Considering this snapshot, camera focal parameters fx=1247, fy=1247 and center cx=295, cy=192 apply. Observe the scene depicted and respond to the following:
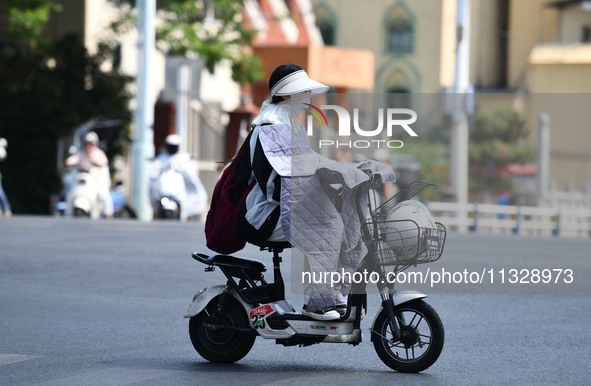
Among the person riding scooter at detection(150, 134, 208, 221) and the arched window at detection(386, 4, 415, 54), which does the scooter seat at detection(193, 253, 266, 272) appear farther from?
the arched window at detection(386, 4, 415, 54)

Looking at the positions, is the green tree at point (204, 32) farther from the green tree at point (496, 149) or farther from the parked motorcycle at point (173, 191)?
the parked motorcycle at point (173, 191)

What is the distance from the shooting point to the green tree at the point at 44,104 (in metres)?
29.4

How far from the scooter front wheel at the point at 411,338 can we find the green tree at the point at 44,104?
75.2 ft

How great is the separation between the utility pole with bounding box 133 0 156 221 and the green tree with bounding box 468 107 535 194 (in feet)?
36.3

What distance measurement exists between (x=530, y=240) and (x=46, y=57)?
15000 mm

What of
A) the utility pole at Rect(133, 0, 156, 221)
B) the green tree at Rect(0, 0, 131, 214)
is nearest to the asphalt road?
the utility pole at Rect(133, 0, 156, 221)

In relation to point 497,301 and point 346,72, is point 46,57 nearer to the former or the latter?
point 346,72

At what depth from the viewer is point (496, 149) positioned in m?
47.4

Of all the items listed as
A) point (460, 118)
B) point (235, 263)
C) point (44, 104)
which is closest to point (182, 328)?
point (235, 263)

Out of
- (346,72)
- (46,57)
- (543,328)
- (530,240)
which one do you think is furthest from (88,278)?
(346,72)

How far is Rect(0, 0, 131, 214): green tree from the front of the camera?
29422 mm

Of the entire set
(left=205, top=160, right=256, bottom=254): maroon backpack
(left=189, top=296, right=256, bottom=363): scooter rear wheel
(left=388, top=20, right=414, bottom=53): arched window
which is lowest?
(left=189, top=296, right=256, bottom=363): scooter rear wheel

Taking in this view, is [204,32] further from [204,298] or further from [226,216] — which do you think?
[226,216]

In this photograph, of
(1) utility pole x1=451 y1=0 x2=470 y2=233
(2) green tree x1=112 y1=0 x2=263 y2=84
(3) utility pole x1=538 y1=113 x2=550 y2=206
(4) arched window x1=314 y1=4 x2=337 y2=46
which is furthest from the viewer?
(4) arched window x1=314 y1=4 x2=337 y2=46
